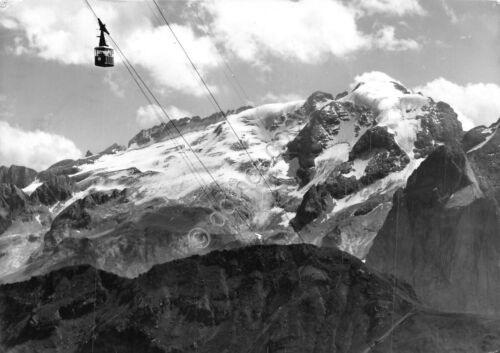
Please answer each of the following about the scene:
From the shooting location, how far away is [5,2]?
262 feet

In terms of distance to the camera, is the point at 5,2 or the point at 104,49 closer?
the point at 104,49

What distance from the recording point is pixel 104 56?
239 ft

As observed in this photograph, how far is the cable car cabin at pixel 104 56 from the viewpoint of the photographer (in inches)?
2858

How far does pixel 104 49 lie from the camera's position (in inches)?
2859

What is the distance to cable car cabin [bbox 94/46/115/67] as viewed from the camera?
2858 inches

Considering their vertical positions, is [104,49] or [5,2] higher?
[5,2]

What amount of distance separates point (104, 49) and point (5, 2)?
13.0 meters
